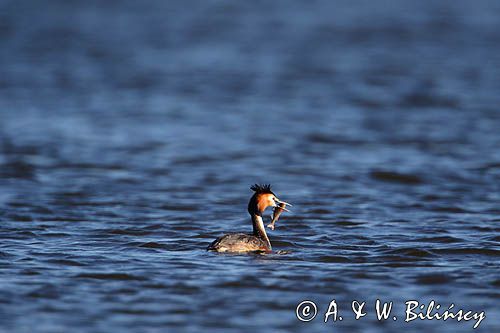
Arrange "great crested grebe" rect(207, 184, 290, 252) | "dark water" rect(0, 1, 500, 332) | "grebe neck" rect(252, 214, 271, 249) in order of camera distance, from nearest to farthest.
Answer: "dark water" rect(0, 1, 500, 332), "great crested grebe" rect(207, 184, 290, 252), "grebe neck" rect(252, 214, 271, 249)

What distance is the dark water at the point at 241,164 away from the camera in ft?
34.0

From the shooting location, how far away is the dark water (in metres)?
10.4

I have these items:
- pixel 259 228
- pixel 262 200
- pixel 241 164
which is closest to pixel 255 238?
pixel 259 228

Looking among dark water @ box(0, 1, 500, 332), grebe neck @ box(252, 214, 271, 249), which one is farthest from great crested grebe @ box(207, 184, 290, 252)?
dark water @ box(0, 1, 500, 332)

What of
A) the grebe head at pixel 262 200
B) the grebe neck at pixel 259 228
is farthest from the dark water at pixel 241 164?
the grebe head at pixel 262 200

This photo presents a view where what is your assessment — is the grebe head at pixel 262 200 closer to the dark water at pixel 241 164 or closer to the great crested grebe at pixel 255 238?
the great crested grebe at pixel 255 238

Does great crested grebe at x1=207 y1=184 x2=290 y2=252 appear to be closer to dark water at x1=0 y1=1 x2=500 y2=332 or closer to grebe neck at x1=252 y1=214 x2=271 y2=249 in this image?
grebe neck at x1=252 y1=214 x2=271 y2=249

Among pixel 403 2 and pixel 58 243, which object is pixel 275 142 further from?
pixel 403 2

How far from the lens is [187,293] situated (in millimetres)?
10352

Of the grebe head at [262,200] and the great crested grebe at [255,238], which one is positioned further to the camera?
the grebe head at [262,200]

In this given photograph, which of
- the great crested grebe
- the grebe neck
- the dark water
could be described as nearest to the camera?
the dark water

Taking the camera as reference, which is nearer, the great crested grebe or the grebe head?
the great crested grebe

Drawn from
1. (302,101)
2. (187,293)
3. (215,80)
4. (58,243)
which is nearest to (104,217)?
(58,243)

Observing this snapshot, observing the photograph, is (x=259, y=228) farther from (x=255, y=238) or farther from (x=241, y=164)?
(x=241, y=164)
